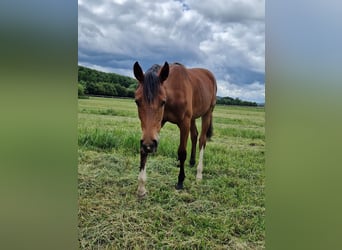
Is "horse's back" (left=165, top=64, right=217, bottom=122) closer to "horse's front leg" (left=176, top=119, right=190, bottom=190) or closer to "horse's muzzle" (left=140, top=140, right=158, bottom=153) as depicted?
"horse's front leg" (left=176, top=119, right=190, bottom=190)

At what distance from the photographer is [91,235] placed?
86.7 inches

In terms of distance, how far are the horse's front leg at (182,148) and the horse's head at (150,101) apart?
0.16 metres

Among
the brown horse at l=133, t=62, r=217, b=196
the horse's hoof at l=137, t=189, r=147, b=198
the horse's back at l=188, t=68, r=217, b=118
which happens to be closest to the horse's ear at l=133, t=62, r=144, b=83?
the brown horse at l=133, t=62, r=217, b=196

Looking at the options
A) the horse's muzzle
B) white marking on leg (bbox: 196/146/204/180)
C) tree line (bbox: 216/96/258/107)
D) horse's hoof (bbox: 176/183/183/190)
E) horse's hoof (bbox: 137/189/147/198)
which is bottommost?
horse's hoof (bbox: 137/189/147/198)

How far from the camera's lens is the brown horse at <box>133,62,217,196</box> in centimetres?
222

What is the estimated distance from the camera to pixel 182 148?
2311 mm

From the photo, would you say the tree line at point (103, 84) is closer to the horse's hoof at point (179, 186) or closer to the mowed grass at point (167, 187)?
the mowed grass at point (167, 187)

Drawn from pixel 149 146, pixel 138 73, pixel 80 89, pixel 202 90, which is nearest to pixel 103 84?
pixel 80 89

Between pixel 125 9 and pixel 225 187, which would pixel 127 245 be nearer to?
pixel 225 187

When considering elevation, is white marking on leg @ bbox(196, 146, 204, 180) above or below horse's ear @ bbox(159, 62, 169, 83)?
below

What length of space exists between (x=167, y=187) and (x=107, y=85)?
0.78m

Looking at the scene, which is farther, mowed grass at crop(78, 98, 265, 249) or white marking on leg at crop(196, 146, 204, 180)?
white marking on leg at crop(196, 146, 204, 180)
